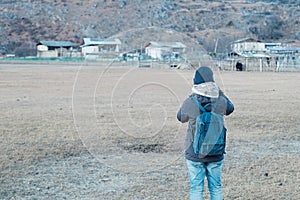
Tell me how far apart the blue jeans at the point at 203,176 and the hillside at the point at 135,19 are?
7456cm

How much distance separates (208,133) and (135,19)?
359ft

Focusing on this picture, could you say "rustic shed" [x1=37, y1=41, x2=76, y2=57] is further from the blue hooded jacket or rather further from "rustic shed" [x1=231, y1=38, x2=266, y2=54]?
the blue hooded jacket

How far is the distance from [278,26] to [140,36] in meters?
99.0

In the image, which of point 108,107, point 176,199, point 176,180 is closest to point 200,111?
point 176,199

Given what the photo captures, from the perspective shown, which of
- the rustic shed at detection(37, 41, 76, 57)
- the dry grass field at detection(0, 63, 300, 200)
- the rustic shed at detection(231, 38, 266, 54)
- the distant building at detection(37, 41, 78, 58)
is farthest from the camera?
the rustic shed at detection(37, 41, 76, 57)

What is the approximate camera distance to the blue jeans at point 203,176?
480 centimetres

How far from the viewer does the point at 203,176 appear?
490 centimetres

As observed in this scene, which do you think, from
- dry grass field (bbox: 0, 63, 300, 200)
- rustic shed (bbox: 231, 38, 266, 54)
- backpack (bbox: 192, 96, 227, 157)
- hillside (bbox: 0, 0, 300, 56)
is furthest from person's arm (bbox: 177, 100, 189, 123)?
hillside (bbox: 0, 0, 300, 56)

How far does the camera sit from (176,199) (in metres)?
6.29

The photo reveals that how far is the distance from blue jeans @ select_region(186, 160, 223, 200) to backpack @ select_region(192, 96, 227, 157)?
0.57ft

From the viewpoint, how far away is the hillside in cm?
9531

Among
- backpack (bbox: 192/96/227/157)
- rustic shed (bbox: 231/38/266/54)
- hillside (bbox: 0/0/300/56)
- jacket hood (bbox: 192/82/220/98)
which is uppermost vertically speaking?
jacket hood (bbox: 192/82/220/98)

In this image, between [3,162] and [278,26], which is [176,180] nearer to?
[3,162]

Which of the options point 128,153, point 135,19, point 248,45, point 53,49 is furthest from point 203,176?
point 135,19
